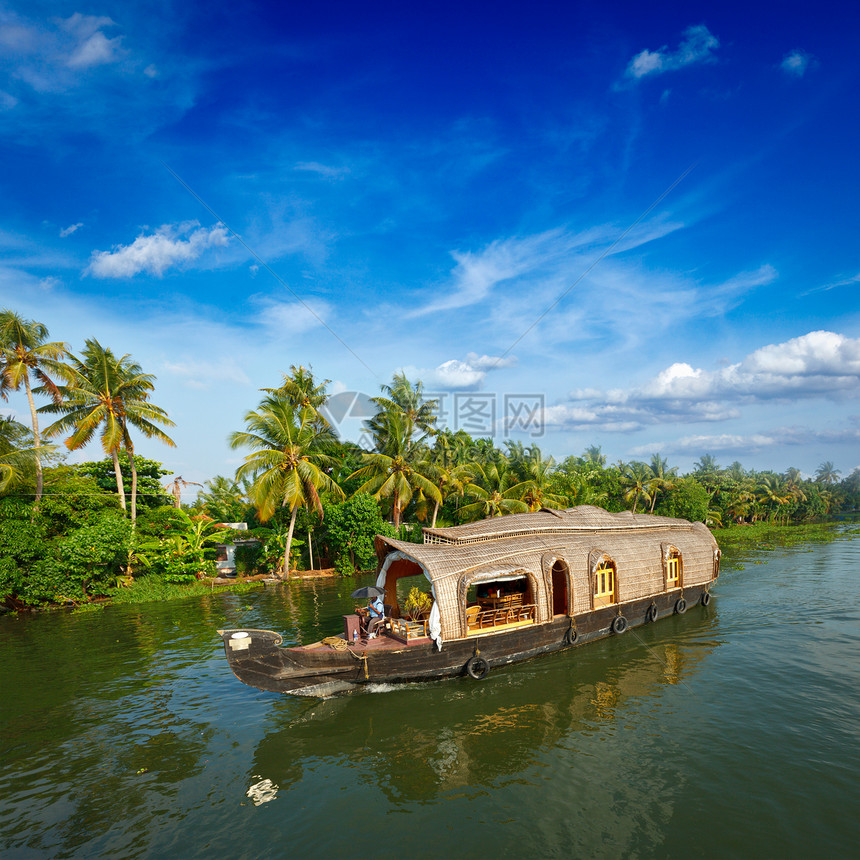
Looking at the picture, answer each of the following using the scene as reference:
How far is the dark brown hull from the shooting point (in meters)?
9.90

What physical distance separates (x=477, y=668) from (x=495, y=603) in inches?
86.9

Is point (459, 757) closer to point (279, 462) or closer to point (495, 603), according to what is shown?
point (495, 603)

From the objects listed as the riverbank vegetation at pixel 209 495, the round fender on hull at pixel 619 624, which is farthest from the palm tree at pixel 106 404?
the round fender on hull at pixel 619 624

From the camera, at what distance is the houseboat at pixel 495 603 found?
34.2 ft

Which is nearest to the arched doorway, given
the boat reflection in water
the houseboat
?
the houseboat

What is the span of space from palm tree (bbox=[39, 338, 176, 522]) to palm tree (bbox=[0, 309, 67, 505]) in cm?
97

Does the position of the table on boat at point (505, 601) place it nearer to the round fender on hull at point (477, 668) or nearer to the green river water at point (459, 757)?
the green river water at point (459, 757)

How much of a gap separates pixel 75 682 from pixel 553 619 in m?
12.1

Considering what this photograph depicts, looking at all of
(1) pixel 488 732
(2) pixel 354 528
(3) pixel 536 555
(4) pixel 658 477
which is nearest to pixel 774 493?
(4) pixel 658 477

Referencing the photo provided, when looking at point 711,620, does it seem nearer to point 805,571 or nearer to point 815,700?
point 815,700

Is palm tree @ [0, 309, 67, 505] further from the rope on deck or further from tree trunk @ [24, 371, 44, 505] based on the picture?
the rope on deck

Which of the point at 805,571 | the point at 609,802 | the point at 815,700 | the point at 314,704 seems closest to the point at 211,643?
the point at 314,704

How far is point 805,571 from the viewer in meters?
23.6

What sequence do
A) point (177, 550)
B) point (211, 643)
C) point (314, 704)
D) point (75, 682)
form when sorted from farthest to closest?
point (177, 550)
point (211, 643)
point (75, 682)
point (314, 704)
